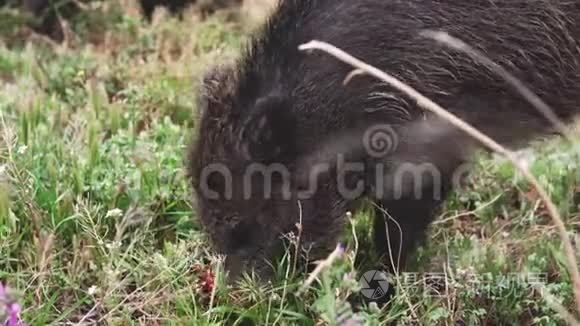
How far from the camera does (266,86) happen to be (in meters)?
3.19

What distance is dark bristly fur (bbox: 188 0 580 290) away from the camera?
3119mm

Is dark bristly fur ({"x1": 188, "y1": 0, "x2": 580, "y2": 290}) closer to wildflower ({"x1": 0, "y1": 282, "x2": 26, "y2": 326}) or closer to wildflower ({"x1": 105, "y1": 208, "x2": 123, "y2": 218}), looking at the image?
wildflower ({"x1": 105, "y1": 208, "x2": 123, "y2": 218})

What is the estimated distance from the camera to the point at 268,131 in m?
3.13

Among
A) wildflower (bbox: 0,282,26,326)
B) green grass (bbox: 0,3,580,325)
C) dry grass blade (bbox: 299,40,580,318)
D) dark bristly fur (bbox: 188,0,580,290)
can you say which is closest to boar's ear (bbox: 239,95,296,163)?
dark bristly fur (bbox: 188,0,580,290)

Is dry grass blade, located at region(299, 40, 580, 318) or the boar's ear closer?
dry grass blade, located at region(299, 40, 580, 318)

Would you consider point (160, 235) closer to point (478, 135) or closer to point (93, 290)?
point (93, 290)

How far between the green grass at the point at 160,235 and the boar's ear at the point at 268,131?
391 millimetres

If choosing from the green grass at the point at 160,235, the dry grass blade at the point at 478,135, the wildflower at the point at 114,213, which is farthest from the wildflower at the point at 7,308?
the wildflower at the point at 114,213

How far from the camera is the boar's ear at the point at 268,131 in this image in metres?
3.12

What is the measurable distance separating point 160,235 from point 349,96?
1027 millimetres

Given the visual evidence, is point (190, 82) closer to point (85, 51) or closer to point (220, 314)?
point (85, 51)

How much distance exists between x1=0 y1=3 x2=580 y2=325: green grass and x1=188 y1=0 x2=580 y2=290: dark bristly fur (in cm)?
22

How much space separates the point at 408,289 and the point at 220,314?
2.02ft

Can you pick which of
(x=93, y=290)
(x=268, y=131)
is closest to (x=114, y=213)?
(x=93, y=290)
